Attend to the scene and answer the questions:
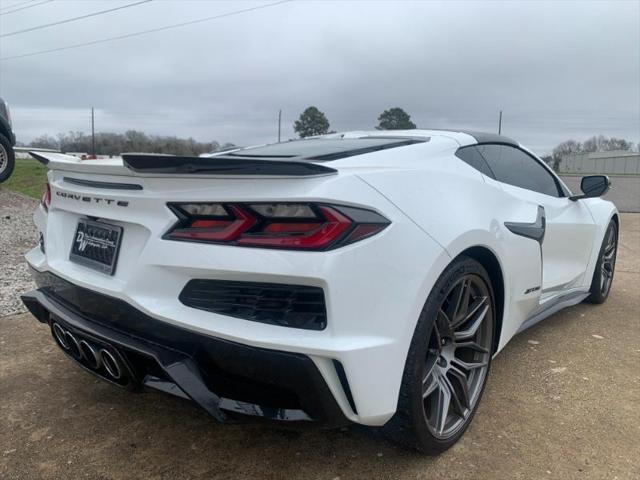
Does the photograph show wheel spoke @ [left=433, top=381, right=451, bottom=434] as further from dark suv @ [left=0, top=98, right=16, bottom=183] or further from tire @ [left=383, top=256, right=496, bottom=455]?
dark suv @ [left=0, top=98, right=16, bottom=183]

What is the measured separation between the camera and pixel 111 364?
6.75ft

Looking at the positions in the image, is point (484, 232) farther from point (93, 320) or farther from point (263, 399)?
point (93, 320)

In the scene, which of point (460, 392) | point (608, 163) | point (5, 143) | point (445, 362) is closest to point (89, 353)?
point (445, 362)

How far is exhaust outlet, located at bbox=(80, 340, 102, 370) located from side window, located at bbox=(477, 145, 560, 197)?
2104mm

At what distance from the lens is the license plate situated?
2057 millimetres

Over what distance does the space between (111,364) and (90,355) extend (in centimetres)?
15

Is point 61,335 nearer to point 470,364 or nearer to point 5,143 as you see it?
point 470,364

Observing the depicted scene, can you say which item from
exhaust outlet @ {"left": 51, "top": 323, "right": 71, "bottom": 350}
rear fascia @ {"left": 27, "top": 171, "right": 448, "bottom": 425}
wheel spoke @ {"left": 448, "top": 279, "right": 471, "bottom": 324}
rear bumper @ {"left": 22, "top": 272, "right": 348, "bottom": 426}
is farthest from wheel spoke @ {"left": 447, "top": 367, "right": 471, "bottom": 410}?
exhaust outlet @ {"left": 51, "top": 323, "right": 71, "bottom": 350}

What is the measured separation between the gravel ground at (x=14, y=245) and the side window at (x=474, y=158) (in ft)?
11.7

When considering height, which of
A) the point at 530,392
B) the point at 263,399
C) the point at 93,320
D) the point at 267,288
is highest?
the point at 267,288

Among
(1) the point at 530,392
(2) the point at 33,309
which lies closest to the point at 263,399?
(2) the point at 33,309

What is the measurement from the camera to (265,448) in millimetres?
2322

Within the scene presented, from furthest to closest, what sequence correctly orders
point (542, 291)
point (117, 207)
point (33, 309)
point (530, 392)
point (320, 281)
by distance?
point (542, 291) → point (530, 392) → point (33, 309) → point (117, 207) → point (320, 281)

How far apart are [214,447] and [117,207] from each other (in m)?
1.12
